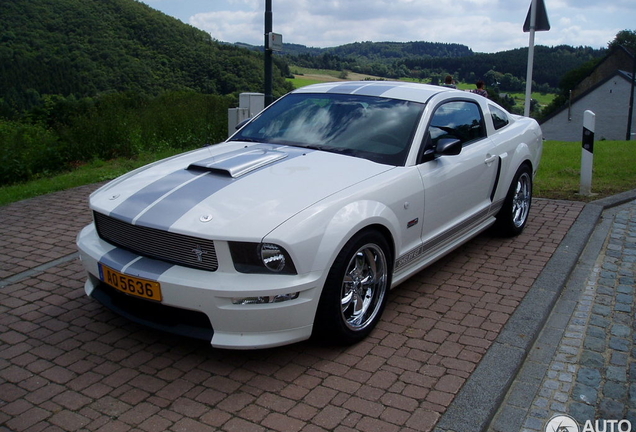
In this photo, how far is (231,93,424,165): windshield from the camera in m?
4.27

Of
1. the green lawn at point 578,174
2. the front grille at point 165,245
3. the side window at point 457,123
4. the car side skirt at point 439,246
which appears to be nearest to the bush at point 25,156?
the front grille at point 165,245

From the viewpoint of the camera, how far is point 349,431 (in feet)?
9.06

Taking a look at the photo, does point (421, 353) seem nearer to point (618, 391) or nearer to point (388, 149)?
point (618, 391)

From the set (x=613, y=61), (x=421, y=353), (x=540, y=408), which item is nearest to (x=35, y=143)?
(x=421, y=353)

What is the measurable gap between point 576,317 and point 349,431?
241cm

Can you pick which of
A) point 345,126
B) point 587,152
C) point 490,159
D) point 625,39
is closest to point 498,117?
point 490,159

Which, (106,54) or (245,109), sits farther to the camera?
(106,54)

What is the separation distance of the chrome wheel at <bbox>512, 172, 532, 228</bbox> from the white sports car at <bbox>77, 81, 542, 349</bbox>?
90 cm

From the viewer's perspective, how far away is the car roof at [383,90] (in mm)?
4758

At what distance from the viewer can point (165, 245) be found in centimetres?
329

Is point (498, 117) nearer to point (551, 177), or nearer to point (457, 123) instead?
point (457, 123)

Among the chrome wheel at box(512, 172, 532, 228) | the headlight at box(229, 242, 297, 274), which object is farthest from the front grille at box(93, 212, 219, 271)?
the chrome wheel at box(512, 172, 532, 228)

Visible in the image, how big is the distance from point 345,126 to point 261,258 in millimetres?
1771

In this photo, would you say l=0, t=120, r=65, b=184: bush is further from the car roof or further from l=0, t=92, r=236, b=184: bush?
the car roof
